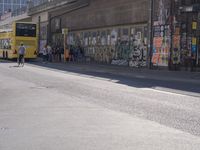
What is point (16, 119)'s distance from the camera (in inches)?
472

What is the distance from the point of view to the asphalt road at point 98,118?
912cm

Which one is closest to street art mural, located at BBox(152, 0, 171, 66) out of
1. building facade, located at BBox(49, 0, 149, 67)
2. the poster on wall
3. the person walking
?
building facade, located at BBox(49, 0, 149, 67)

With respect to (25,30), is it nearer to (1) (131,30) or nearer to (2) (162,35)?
(1) (131,30)

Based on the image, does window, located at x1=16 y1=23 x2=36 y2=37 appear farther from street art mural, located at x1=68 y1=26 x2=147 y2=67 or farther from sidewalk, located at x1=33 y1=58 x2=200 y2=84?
sidewalk, located at x1=33 y1=58 x2=200 y2=84

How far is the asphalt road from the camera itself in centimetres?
912

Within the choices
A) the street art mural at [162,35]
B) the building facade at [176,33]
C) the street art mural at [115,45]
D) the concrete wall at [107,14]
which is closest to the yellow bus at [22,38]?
the concrete wall at [107,14]

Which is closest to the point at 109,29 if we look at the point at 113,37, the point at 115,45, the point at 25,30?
the point at 113,37

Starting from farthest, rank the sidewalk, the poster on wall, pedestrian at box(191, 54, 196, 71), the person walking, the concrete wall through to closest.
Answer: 1. the poster on wall
2. the concrete wall
3. the person walking
4. pedestrian at box(191, 54, 196, 71)
5. the sidewalk

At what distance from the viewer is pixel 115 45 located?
45.4 meters

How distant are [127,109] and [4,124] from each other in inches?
152

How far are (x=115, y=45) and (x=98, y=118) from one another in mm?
33550

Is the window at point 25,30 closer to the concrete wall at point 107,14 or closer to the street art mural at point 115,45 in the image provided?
the concrete wall at point 107,14

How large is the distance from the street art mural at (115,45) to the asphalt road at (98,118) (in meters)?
20.7

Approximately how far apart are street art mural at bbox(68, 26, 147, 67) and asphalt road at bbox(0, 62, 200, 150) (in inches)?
814
